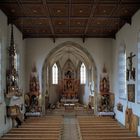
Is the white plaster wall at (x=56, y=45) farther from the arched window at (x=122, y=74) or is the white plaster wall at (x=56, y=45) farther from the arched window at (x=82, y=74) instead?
the arched window at (x=82, y=74)

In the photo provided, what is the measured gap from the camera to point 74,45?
23484 millimetres

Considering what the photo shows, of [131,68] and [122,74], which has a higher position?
[131,68]

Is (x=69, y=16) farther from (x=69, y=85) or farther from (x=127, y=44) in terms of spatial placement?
(x=69, y=85)

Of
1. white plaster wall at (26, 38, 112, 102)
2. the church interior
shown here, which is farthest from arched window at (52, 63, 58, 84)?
white plaster wall at (26, 38, 112, 102)


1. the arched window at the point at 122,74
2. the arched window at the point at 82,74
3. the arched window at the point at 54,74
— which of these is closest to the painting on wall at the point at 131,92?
the arched window at the point at 122,74

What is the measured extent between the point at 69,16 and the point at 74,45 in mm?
6880

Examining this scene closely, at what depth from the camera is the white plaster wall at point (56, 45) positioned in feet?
76.8

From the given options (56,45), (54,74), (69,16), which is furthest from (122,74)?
(54,74)

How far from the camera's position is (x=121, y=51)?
20.8m

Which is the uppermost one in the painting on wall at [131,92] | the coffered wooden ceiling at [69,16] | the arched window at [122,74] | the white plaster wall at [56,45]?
the coffered wooden ceiling at [69,16]

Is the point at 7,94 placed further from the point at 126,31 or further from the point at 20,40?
the point at 126,31

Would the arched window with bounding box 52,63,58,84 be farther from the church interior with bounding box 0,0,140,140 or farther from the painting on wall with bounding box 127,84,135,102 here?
the painting on wall with bounding box 127,84,135,102

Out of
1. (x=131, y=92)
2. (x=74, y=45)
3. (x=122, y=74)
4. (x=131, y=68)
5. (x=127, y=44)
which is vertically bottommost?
(x=131, y=92)

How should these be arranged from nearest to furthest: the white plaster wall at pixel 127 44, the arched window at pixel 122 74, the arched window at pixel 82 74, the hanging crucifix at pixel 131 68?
the white plaster wall at pixel 127 44, the hanging crucifix at pixel 131 68, the arched window at pixel 122 74, the arched window at pixel 82 74
